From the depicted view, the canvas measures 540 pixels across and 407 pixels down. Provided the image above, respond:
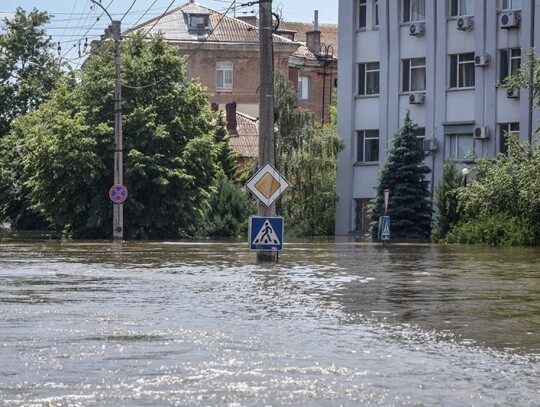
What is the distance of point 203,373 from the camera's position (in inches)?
405

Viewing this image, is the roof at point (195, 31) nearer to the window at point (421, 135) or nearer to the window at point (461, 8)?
the window at point (421, 135)

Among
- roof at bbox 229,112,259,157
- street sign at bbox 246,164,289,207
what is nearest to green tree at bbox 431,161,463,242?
street sign at bbox 246,164,289,207

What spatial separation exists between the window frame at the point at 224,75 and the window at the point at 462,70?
1551 inches

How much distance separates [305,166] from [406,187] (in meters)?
9.99

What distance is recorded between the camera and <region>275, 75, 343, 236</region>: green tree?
65.5m

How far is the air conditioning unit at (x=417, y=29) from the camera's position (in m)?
60.3

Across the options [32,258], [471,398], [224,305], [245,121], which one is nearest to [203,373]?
[471,398]

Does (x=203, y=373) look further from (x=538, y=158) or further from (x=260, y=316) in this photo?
(x=538, y=158)

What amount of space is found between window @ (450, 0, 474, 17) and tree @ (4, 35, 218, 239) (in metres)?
11.7

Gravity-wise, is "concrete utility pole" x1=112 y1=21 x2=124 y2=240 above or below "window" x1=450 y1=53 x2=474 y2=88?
below

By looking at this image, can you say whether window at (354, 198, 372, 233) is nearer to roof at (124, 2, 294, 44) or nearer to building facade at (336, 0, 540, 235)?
building facade at (336, 0, 540, 235)

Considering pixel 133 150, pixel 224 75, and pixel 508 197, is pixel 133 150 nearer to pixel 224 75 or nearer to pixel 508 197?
pixel 508 197

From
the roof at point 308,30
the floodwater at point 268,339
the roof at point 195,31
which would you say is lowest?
the floodwater at point 268,339

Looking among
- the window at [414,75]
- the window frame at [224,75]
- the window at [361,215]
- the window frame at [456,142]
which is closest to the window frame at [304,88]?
the window frame at [224,75]
